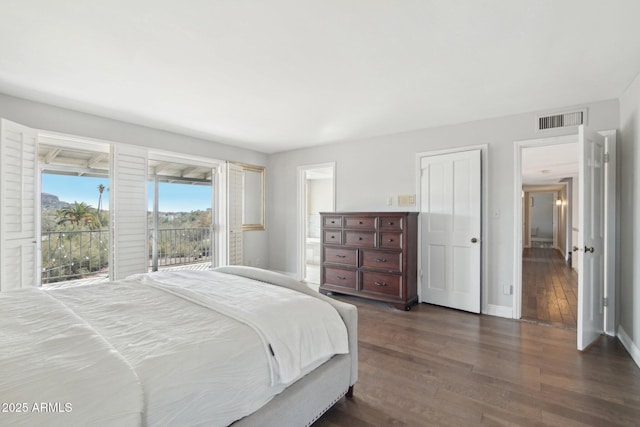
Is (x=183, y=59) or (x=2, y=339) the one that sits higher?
(x=183, y=59)

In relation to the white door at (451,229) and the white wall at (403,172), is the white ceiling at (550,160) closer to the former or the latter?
the white wall at (403,172)

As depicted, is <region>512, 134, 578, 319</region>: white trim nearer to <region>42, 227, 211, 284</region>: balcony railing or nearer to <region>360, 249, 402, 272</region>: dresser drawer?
<region>360, 249, 402, 272</region>: dresser drawer

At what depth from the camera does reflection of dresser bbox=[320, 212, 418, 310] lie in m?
3.86

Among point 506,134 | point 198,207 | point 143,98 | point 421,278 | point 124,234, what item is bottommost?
point 421,278

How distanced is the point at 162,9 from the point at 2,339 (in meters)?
1.88

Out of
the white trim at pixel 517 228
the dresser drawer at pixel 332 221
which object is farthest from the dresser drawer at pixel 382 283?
the white trim at pixel 517 228

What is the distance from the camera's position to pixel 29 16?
1.84m

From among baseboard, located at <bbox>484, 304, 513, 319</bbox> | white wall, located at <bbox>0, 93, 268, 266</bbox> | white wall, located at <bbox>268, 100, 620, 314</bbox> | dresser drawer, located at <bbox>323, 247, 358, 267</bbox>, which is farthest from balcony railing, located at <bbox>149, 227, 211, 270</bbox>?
baseboard, located at <bbox>484, 304, 513, 319</bbox>

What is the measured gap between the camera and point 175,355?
1162mm

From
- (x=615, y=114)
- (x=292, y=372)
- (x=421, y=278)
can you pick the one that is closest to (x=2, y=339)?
(x=292, y=372)

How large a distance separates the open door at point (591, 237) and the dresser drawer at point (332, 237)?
268cm

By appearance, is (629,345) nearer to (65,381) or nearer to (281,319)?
(281,319)

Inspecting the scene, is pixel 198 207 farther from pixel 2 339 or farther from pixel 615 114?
pixel 615 114

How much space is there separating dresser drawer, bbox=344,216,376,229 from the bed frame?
6.93 feet
